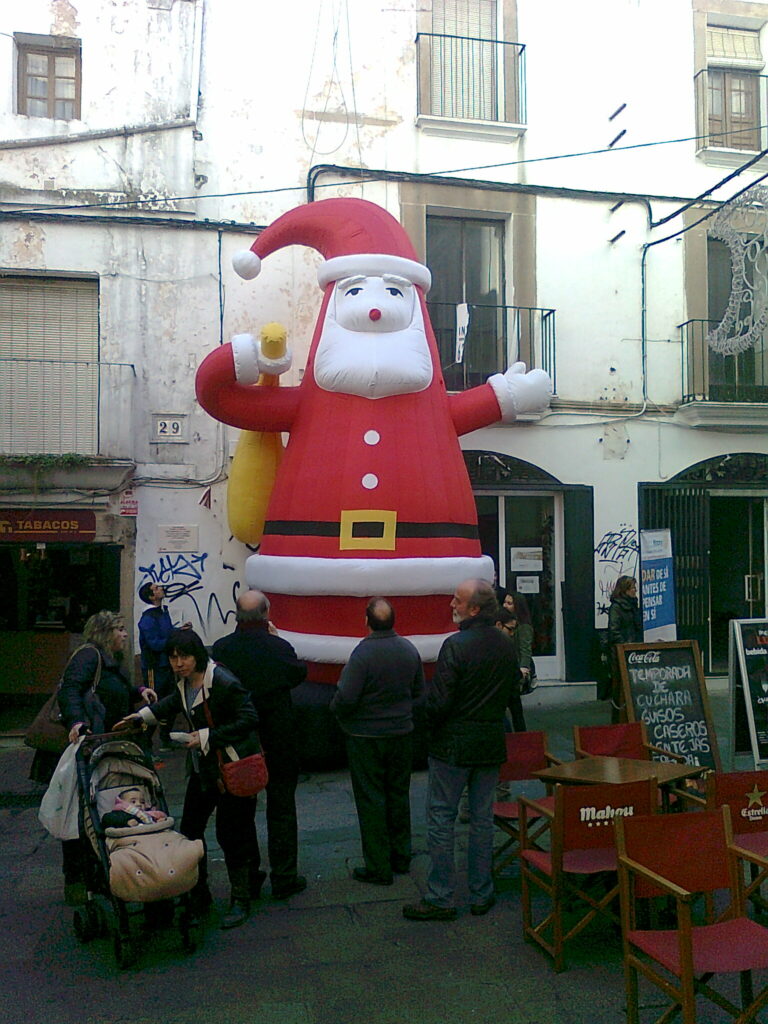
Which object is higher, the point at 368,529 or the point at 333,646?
the point at 368,529

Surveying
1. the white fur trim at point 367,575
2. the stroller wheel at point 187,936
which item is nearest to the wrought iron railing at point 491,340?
the white fur trim at point 367,575

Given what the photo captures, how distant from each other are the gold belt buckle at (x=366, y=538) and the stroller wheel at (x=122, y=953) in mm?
3239

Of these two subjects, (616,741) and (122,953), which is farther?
(616,741)

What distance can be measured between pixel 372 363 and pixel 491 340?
3.54 m

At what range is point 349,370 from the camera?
21.8 feet

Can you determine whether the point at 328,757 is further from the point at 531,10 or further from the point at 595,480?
the point at 531,10

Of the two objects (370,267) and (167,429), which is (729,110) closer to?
(370,267)

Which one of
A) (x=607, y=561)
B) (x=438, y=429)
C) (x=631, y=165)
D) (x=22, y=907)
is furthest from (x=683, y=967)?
(x=631, y=165)

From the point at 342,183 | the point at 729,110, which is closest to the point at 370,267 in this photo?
the point at 342,183

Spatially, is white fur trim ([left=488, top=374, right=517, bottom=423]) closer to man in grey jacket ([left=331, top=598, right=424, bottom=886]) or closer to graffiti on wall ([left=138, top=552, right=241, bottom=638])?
man in grey jacket ([left=331, top=598, right=424, bottom=886])

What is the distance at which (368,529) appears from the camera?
6.46 metres

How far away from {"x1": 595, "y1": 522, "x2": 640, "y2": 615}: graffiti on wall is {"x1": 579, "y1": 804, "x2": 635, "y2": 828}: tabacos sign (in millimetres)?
6232

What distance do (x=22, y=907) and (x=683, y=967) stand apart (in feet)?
11.0

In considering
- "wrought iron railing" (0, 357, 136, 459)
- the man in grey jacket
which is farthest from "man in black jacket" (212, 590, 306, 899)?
"wrought iron railing" (0, 357, 136, 459)
